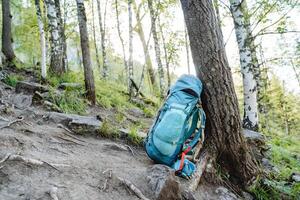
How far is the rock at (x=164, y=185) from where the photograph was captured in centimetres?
328

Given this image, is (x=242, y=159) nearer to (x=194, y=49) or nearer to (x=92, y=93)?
(x=194, y=49)

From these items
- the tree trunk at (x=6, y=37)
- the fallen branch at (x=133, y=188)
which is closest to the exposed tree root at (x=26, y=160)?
the fallen branch at (x=133, y=188)

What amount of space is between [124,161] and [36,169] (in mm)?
1475

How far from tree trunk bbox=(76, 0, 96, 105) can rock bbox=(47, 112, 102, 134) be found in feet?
7.59

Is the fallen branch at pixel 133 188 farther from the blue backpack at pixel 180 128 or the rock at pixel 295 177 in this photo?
the rock at pixel 295 177

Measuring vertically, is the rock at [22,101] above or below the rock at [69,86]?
below

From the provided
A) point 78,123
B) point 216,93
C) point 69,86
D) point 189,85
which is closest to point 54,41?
point 69,86

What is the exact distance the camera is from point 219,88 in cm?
404

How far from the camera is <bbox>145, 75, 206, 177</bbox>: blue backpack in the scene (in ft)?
12.4

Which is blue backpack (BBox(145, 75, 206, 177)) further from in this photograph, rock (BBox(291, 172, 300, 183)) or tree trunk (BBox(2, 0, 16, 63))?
tree trunk (BBox(2, 0, 16, 63))

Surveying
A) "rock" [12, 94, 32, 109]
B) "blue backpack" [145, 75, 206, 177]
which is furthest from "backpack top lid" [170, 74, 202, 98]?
"rock" [12, 94, 32, 109]

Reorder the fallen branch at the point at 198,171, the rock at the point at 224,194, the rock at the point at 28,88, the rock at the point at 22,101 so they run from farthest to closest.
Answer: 1. the rock at the point at 28,88
2. the rock at the point at 22,101
3. the rock at the point at 224,194
4. the fallen branch at the point at 198,171

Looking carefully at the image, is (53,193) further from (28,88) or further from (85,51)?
(85,51)

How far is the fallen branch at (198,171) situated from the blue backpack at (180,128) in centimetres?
7
